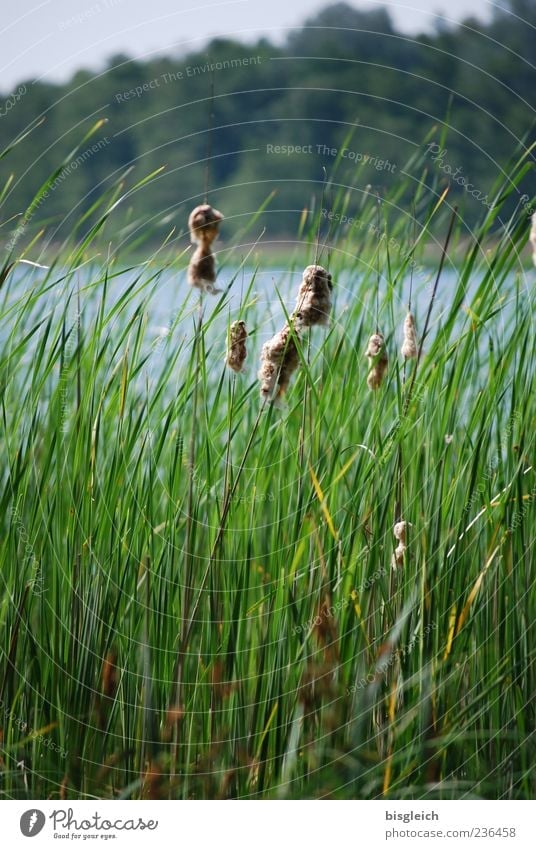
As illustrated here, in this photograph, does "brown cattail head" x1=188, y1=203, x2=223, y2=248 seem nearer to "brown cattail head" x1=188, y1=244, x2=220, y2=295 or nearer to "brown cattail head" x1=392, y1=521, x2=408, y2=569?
"brown cattail head" x1=188, y1=244, x2=220, y2=295

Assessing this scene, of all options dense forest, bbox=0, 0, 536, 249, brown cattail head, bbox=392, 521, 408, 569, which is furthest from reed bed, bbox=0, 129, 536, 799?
dense forest, bbox=0, 0, 536, 249

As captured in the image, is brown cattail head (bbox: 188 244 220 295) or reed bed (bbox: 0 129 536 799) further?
reed bed (bbox: 0 129 536 799)

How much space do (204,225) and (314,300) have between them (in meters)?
0.22

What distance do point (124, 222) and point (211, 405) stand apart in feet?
1.33

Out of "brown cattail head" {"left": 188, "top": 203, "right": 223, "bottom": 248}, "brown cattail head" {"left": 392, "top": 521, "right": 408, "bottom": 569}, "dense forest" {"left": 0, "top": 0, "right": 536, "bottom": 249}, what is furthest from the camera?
"dense forest" {"left": 0, "top": 0, "right": 536, "bottom": 249}

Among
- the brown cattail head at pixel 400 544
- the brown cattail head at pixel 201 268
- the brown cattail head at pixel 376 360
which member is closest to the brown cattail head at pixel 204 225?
the brown cattail head at pixel 201 268

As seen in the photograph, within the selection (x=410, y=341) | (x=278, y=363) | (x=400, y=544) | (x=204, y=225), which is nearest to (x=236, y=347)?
(x=278, y=363)

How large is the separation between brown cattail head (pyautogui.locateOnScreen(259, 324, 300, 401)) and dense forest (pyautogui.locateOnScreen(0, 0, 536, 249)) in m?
0.33

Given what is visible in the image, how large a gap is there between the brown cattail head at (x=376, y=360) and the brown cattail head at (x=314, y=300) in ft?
0.54

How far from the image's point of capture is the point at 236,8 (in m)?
1.48

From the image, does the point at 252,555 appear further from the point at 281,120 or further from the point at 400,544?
the point at 281,120

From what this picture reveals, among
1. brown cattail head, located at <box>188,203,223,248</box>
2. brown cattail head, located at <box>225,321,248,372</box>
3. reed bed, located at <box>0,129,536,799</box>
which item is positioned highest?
brown cattail head, located at <box>188,203,223,248</box>

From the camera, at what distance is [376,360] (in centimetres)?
140

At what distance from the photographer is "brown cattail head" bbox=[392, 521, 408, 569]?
135cm
